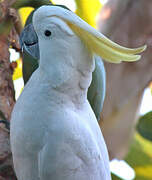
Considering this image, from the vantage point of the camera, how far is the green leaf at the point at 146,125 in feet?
5.01

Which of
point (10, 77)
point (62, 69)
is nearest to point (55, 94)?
point (62, 69)

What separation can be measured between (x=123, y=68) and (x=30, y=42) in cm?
132

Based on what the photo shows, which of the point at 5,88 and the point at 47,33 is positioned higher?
the point at 47,33

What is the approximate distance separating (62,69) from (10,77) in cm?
34

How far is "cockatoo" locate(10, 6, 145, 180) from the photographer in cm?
94

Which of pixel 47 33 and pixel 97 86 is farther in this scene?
pixel 97 86

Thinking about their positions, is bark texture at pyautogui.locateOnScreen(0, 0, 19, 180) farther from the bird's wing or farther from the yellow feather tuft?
the yellow feather tuft

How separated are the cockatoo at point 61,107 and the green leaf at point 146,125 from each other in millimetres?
548

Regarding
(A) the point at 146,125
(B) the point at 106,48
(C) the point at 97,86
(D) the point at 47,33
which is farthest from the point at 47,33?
(A) the point at 146,125

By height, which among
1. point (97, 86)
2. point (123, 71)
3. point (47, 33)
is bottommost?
point (123, 71)

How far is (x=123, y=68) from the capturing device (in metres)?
2.33

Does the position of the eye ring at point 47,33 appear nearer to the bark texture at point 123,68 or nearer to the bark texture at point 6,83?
the bark texture at point 6,83

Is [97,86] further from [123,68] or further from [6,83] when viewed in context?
[123,68]

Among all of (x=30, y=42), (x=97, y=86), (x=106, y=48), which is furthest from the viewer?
(x=97, y=86)
